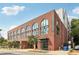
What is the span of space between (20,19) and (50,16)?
900 mm

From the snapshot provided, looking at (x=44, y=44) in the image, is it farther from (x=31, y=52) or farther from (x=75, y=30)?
(x=75, y=30)

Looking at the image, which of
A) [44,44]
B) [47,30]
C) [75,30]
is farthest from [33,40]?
[75,30]

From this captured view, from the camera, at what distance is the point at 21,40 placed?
1531 inches

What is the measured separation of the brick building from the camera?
127ft

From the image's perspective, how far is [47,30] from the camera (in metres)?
38.7

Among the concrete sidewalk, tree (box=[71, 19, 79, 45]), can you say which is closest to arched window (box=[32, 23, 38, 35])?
the concrete sidewalk

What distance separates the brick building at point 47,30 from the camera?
38.6 m

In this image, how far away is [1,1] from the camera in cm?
3853

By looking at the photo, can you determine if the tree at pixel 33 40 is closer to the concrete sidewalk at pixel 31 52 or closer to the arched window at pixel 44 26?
the concrete sidewalk at pixel 31 52

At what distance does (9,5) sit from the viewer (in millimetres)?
38531

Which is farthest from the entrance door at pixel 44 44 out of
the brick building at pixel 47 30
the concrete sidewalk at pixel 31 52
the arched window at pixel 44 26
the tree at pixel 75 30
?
the tree at pixel 75 30

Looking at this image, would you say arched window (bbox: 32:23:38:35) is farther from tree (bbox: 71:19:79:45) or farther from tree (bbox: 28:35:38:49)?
tree (bbox: 71:19:79:45)

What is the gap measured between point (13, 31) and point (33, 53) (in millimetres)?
908

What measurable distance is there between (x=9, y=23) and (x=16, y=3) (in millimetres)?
649
